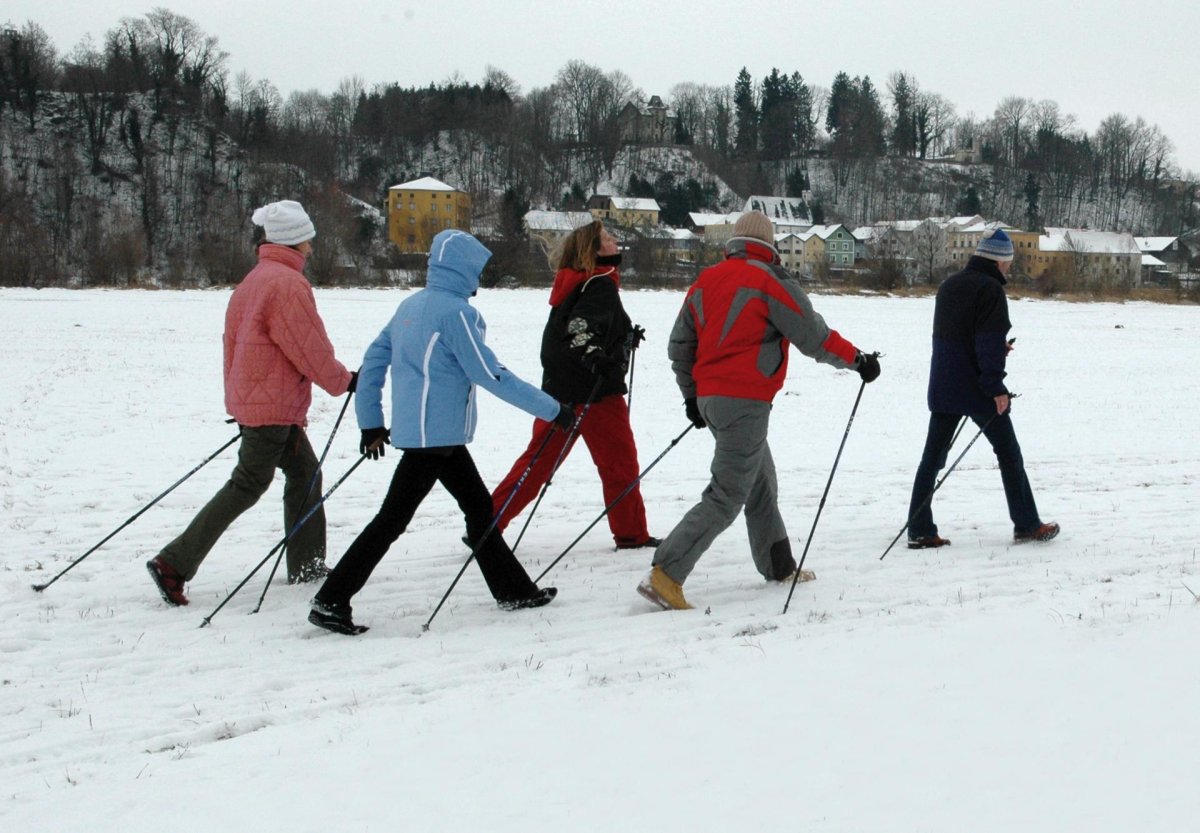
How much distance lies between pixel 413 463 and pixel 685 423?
29.2 feet

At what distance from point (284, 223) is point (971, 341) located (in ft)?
13.4

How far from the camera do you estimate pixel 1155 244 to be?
112375 mm

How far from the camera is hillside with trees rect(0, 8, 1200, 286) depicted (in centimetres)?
8231

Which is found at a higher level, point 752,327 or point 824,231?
point 824,231

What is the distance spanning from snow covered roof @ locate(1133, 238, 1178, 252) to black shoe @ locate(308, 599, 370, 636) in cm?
12278

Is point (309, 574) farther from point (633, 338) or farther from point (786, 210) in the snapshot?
point (786, 210)

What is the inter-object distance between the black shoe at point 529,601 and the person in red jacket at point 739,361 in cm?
54

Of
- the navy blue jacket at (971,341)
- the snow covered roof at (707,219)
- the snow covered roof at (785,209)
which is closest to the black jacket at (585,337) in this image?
the navy blue jacket at (971,341)

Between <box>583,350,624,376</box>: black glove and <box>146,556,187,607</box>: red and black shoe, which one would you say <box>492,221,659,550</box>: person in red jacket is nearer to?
<box>583,350,624,376</box>: black glove

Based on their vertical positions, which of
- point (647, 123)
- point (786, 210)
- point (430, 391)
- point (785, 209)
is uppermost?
point (647, 123)

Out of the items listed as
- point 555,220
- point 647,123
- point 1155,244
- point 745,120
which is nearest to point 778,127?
point 745,120

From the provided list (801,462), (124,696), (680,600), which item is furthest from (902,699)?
(801,462)

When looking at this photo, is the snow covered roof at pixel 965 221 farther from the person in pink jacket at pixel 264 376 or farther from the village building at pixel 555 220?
the person in pink jacket at pixel 264 376

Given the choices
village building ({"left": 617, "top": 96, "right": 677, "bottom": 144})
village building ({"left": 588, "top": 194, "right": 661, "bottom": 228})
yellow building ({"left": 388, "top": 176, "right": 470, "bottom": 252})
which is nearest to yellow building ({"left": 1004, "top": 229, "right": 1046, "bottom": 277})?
village building ({"left": 588, "top": 194, "right": 661, "bottom": 228})
